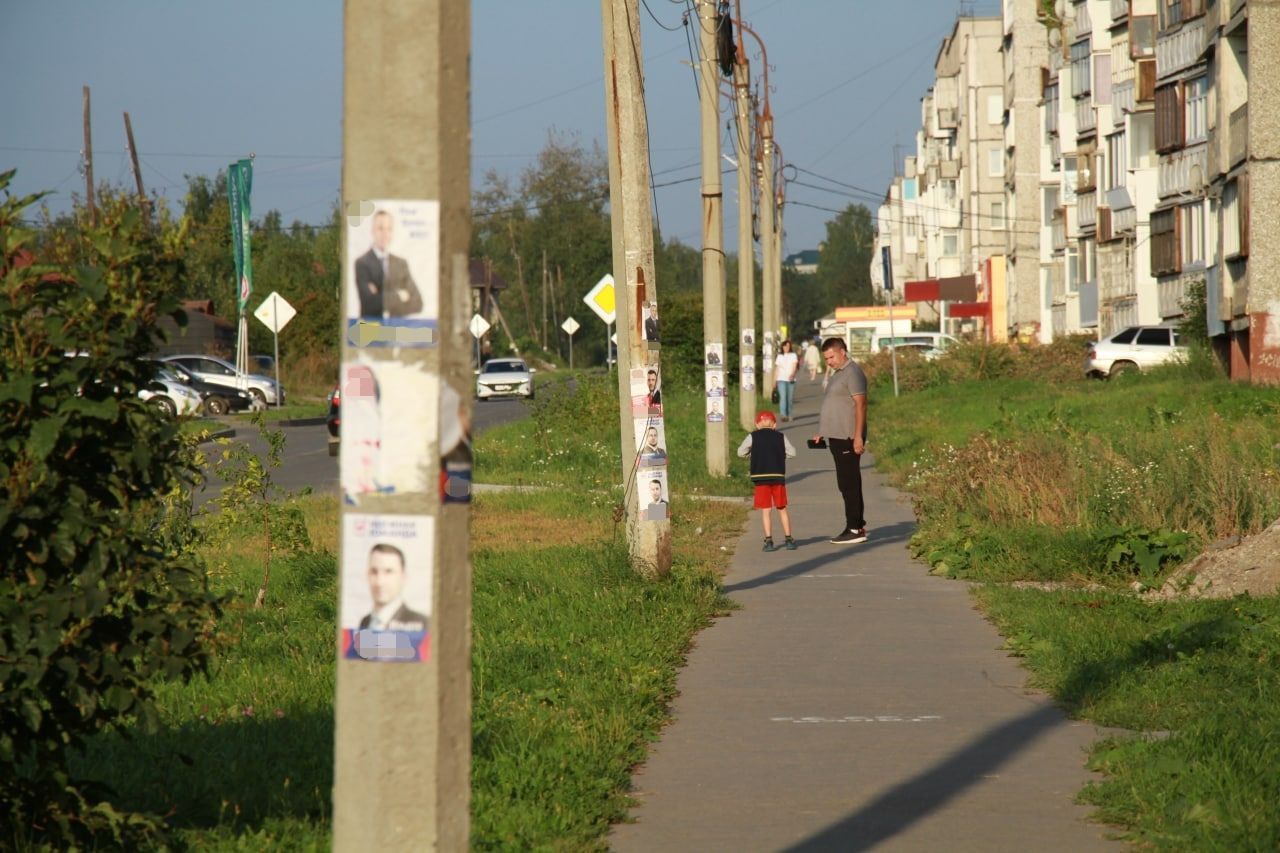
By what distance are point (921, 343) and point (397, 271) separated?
59.1m

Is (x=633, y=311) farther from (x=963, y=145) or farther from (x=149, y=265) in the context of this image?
(x=963, y=145)

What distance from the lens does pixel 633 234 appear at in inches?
513

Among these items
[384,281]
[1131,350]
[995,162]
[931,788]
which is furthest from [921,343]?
[384,281]

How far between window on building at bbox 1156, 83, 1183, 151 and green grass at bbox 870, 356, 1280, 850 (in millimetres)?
29148

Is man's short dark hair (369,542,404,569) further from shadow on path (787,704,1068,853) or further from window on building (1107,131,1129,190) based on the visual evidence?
window on building (1107,131,1129,190)

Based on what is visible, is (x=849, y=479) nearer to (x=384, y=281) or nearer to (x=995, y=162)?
(x=384, y=281)

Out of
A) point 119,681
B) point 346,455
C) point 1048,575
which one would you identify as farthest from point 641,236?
point 346,455

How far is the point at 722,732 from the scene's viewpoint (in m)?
7.86

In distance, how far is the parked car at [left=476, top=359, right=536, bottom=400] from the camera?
5856cm

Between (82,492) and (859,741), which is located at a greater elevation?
(82,492)

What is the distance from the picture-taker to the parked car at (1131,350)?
4991 centimetres

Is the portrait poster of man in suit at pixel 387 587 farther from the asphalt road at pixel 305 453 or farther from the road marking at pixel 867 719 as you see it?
the asphalt road at pixel 305 453

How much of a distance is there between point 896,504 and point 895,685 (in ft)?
37.3

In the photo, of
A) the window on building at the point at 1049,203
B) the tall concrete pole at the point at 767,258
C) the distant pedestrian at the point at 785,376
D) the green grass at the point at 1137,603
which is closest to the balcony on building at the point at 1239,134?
the distant pedestrian at the point at 785,376
